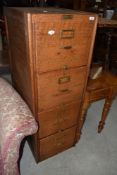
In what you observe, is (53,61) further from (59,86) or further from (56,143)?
(56,143)

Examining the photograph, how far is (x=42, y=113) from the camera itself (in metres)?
1.03

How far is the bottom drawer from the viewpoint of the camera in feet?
3.98

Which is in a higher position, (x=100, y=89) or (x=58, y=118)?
(x=100, y=89)

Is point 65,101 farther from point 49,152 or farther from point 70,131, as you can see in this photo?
point 49,152

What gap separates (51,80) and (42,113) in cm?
24

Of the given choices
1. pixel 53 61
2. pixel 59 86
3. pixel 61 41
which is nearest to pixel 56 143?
pixel 59 86

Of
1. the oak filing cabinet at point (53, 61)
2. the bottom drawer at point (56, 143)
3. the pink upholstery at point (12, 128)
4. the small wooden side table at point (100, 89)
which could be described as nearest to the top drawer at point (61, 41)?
the oak filing cabinet at point (53, 61)

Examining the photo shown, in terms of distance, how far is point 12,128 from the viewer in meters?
0.78

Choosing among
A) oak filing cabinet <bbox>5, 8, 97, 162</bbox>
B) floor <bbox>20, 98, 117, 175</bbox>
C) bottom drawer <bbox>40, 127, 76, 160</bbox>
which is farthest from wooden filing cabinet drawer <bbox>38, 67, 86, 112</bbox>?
floor <bbox>20, 98, 117, 175</bbox>

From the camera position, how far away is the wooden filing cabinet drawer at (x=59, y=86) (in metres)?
0.92

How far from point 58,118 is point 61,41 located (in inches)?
22.1

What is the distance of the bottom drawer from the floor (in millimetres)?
63

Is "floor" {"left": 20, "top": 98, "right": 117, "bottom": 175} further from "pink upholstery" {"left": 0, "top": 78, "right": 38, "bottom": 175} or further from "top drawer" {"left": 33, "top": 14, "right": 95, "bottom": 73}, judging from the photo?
"top drawer" {"left": 33, "top": 14, "right": 95, "bottom": 73}

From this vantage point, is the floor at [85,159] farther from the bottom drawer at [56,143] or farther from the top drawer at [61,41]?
the top drawer at [61,41]
